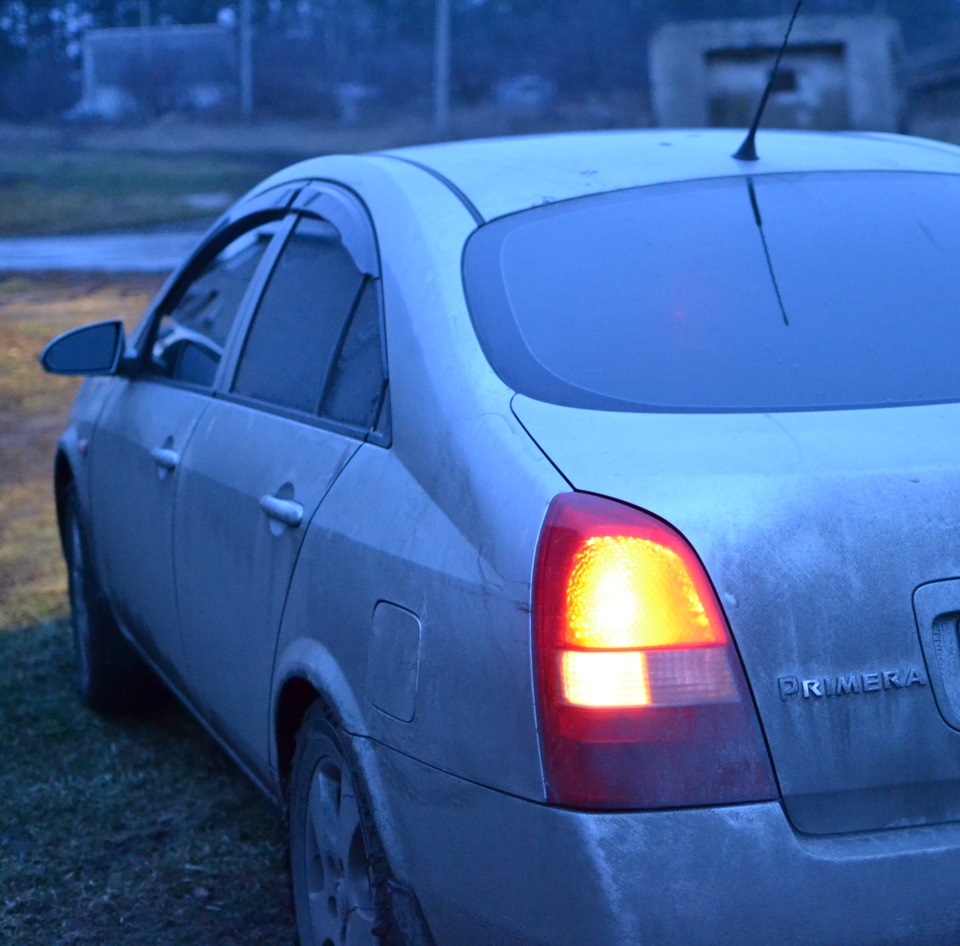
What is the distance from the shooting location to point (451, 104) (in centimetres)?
4678

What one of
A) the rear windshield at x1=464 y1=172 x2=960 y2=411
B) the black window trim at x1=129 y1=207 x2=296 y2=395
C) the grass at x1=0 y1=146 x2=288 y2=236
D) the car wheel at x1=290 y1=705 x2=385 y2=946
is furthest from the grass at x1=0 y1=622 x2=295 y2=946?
the grass at x1=0 y1=146 x2=288 y2=236

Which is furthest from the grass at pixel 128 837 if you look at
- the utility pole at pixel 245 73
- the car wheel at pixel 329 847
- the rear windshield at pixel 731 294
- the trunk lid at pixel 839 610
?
the utility pole at pixel 245 73

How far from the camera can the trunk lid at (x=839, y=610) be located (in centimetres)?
186

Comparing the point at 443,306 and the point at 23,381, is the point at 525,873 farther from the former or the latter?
the point at 23,381

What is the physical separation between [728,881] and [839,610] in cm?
37

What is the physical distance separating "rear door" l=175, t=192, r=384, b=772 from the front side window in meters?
0.30

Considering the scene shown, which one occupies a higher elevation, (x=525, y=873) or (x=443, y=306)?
(x=443, y=306)

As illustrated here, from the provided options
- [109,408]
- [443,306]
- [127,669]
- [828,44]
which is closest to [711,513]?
[443,306]

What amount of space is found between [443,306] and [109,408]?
2069 mm

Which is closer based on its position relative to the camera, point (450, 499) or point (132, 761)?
point (450, 499)

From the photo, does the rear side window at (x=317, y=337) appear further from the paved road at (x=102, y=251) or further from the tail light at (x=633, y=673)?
the paved road at (x=102, y=251)

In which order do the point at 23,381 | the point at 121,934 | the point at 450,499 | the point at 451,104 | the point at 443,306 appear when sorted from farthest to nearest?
the point at 451,104 → the point at 23,381 → the point at 121,934 → the point at 443,306 → the point at 450,499

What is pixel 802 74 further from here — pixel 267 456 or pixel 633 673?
pixel 633 673

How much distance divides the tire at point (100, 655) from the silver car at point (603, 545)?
1.25 metres
